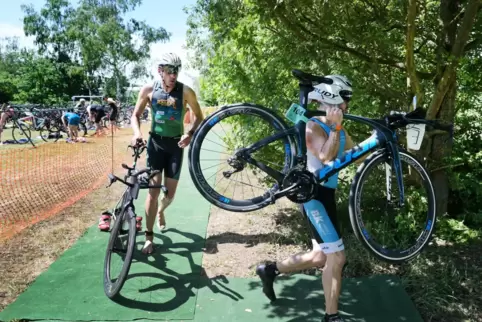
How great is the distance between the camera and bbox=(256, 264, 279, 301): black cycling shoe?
3.95m

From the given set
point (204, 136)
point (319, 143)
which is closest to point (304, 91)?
point (319, 143)

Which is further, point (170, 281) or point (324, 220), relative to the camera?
point (170, 281)

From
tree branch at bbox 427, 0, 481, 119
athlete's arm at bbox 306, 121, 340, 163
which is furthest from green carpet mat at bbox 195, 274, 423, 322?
tree branch at bbox 427, 0, 481, 119

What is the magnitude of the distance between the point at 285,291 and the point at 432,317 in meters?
1.37

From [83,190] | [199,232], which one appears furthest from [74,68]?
[199,232]

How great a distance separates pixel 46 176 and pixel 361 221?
8.76m

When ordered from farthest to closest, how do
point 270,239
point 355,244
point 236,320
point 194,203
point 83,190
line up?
1. point 83,190
2. point 194,203
3. point 270,239
4. point 355,244
5. point 236,320

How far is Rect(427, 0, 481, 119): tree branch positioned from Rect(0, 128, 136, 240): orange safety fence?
410cm

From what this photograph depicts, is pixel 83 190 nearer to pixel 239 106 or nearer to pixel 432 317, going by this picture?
pixel 239 106

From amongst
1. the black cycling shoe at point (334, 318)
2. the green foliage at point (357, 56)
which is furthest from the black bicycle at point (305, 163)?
the green foliage at point (357, 56)

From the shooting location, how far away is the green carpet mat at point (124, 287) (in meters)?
3.81

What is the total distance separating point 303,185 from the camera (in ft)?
10.9

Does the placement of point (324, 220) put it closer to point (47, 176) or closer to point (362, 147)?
point (362, 147)

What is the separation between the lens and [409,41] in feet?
14.1
